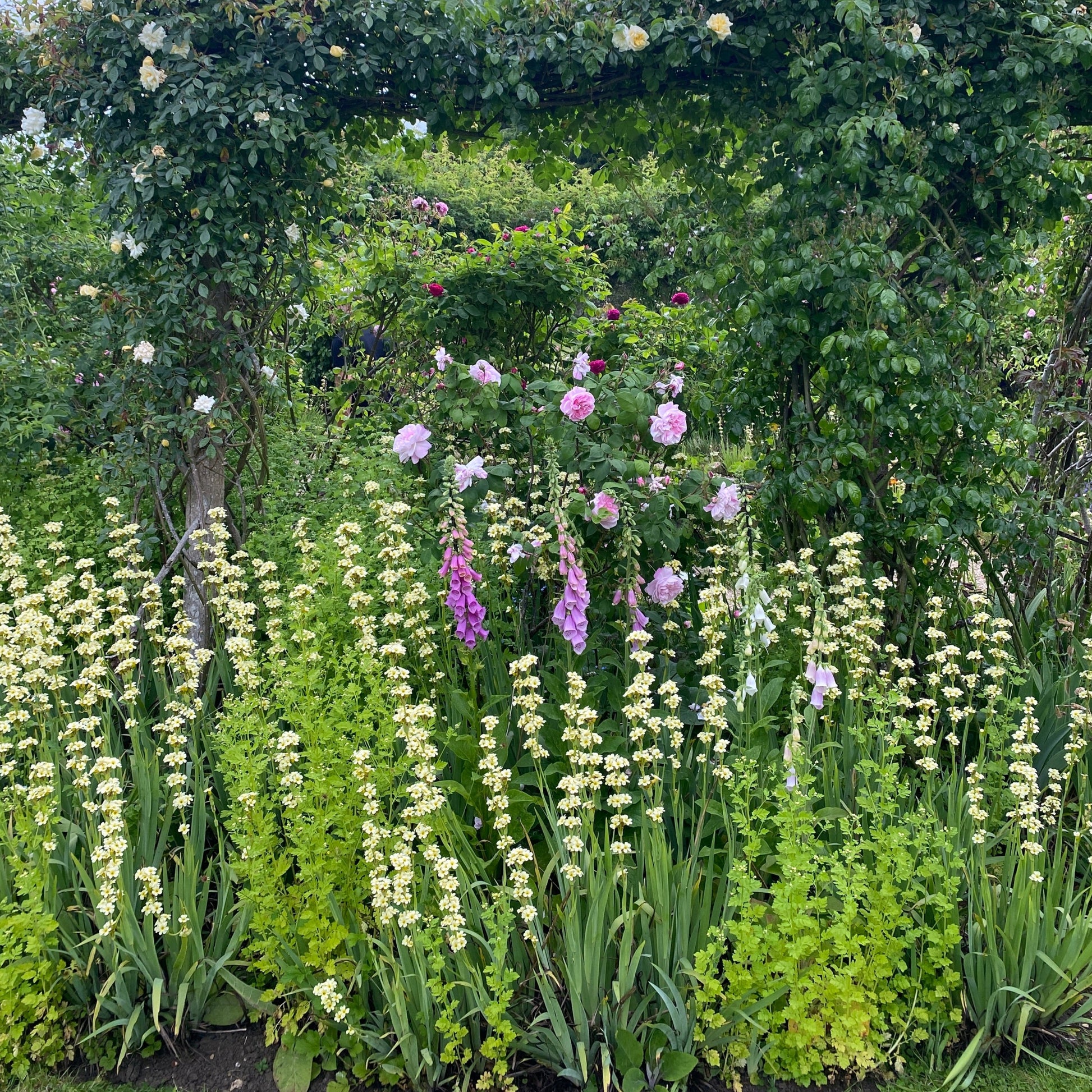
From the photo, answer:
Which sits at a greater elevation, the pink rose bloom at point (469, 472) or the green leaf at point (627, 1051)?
the pink rose bloom at point (469, 472)

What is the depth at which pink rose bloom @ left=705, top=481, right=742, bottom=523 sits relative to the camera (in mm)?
3031

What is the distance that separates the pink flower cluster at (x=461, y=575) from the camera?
2744 millimetres

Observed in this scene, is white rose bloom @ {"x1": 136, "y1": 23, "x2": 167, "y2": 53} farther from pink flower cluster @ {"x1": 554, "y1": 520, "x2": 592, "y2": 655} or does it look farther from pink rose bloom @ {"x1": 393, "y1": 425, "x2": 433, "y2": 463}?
pink flower cluster @ {"x1": 554, "y1": 520, "x2": 592, "y2": 655}

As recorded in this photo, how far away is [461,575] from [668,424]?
90 centimetres

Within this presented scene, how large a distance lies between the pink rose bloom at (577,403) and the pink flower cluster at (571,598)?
50 cm

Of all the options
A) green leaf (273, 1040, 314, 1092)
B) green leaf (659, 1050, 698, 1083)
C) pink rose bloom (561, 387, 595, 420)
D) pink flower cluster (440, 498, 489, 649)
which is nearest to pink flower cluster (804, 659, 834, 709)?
green leaf (659, 1050, 698, 1083)

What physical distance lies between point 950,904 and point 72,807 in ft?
7.91

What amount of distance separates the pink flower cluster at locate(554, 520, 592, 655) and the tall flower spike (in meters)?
0.27

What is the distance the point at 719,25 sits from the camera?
3.17m

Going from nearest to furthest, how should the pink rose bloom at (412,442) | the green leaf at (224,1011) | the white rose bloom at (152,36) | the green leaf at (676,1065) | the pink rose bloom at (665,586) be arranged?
the green leaf at (676,1065) < the green leaf at (224,1011) < the pink rose bloom at (665,586) < the pink rose bloom at (412,442) < the white rose bloom at (152,36)

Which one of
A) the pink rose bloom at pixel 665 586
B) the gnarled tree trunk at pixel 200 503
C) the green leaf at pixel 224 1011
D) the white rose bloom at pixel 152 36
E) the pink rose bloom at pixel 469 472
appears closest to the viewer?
the green leaf at pixel 224 1011

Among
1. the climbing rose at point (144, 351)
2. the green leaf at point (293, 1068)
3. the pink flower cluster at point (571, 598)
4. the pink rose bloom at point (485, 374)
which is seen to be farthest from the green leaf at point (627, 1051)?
the climbing rose at point (144, 351)

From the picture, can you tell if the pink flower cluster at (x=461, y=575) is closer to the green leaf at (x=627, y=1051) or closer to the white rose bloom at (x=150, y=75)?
the green leaf at (x=627, y=1051)

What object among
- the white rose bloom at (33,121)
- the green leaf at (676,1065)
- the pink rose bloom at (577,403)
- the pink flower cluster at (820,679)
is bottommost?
the green leaf at (676,1065)
